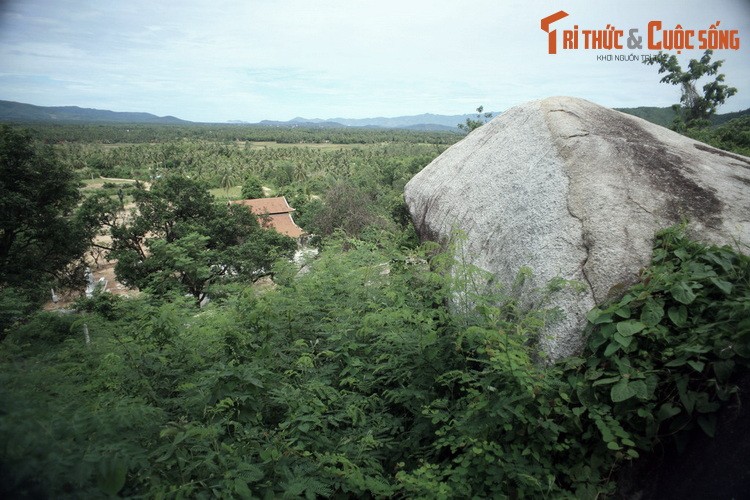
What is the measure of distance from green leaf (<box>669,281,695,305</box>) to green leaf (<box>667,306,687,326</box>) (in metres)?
0.06

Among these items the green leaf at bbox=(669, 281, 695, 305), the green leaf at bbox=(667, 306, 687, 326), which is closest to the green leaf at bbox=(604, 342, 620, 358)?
the green leaf at bbox=(667, 306, 687, 326)

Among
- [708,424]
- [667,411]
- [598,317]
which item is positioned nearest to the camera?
[708,424]

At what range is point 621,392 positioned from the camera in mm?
2748

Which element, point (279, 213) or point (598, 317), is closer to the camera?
point (598, 317)

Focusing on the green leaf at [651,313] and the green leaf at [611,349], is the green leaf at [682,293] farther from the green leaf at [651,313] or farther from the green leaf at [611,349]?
the green leaf at [611,349]

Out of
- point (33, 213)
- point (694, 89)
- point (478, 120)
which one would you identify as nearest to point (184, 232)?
point (33, 213)

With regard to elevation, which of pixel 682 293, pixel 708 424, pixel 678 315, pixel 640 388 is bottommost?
pixel 708 424

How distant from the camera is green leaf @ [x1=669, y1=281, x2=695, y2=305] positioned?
9.52ft

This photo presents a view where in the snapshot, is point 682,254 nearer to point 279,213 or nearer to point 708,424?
point 708,424

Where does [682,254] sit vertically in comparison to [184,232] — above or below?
above

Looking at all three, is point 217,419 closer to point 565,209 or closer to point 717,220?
point 565,209

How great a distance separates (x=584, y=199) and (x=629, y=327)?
1743mm

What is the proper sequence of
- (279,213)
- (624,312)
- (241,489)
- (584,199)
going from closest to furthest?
(241,489), (624,312), (584,199), (279,213)

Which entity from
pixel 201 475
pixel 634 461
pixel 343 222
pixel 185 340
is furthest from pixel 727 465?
→ pixel 343 222
